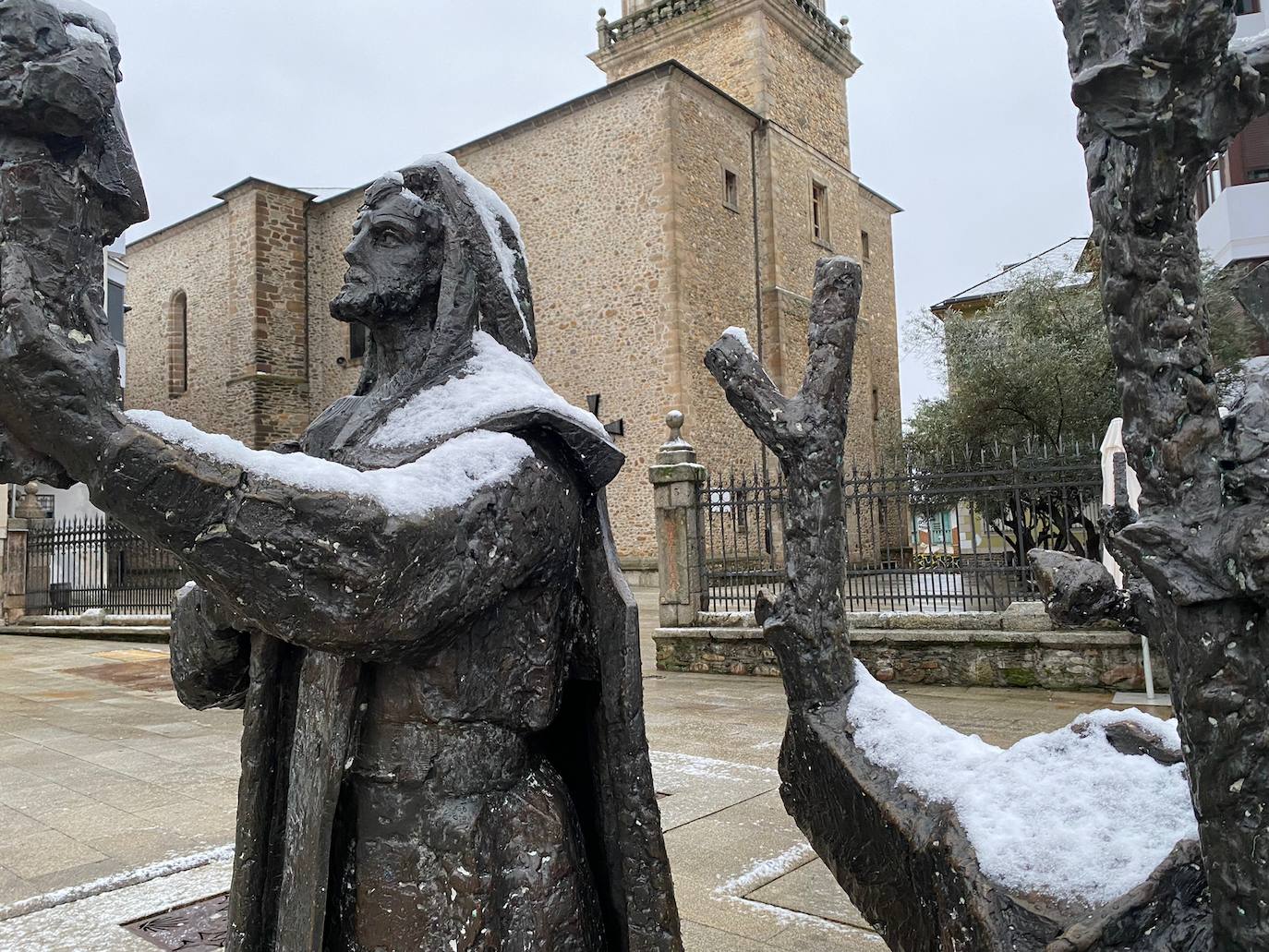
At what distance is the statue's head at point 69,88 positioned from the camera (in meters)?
1.08

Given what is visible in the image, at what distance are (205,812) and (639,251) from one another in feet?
56.2

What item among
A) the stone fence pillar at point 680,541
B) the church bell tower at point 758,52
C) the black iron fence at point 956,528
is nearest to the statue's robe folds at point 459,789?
the black iron fence at point 956,528

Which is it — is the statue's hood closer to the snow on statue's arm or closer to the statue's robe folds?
the statue's robe folds

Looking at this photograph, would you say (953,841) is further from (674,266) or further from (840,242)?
(840,242)

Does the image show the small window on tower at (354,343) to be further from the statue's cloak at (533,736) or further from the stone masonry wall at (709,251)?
the statue's cloak at (533,736)

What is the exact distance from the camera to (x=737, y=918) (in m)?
2.91

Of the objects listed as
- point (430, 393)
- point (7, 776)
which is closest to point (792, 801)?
point (430, 393)

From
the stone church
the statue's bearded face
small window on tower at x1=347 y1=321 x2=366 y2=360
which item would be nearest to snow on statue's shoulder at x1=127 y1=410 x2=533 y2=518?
the statue's bearded face

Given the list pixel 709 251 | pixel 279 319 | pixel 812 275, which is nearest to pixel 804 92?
pixel 709 251

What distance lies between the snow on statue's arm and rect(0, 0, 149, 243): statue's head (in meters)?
0.33

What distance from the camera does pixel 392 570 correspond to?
1.20m

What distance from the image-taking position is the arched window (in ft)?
92.5

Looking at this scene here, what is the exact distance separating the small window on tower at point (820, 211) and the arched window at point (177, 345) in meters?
19.2

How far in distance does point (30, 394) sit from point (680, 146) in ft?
66.3
